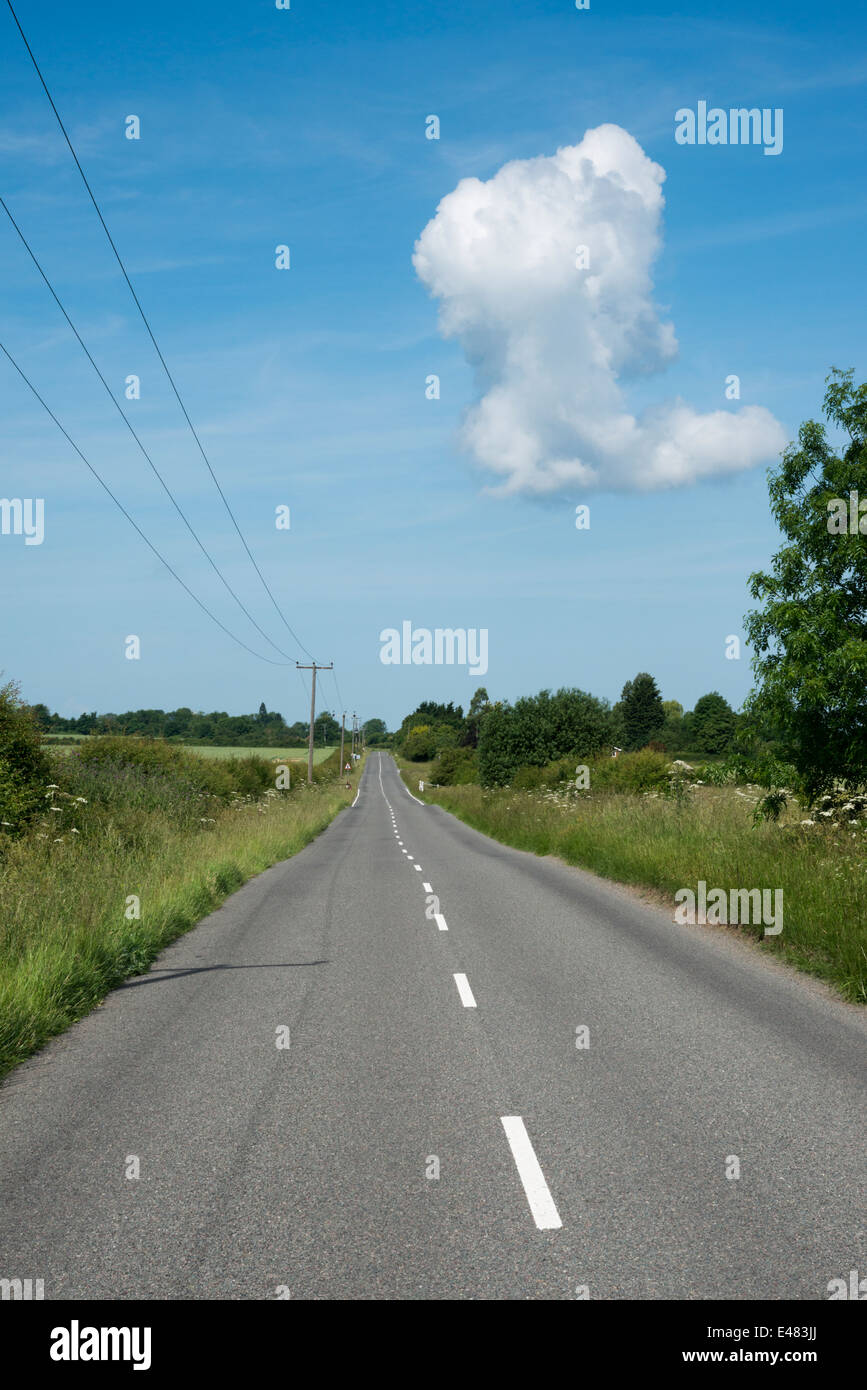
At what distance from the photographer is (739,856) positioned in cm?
1395

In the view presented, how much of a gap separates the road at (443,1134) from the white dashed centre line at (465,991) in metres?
0.04

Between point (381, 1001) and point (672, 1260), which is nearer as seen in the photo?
point (672, 1260)

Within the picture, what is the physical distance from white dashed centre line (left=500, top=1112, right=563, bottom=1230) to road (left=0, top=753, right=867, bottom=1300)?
2 centimetres

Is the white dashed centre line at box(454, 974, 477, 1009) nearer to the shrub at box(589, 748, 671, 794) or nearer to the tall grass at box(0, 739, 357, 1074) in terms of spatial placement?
the tall grass at box(0, 739, 357, 1074)

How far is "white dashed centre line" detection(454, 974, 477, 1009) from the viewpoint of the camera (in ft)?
27.7

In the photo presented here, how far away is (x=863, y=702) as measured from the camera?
1305 cm

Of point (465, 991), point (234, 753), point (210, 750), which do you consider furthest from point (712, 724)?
point (465, 991)

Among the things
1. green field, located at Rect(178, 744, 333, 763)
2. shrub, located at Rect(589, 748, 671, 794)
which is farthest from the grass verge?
green field, located at Rect(178, 744, 333, 763)

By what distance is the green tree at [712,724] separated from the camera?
114m
